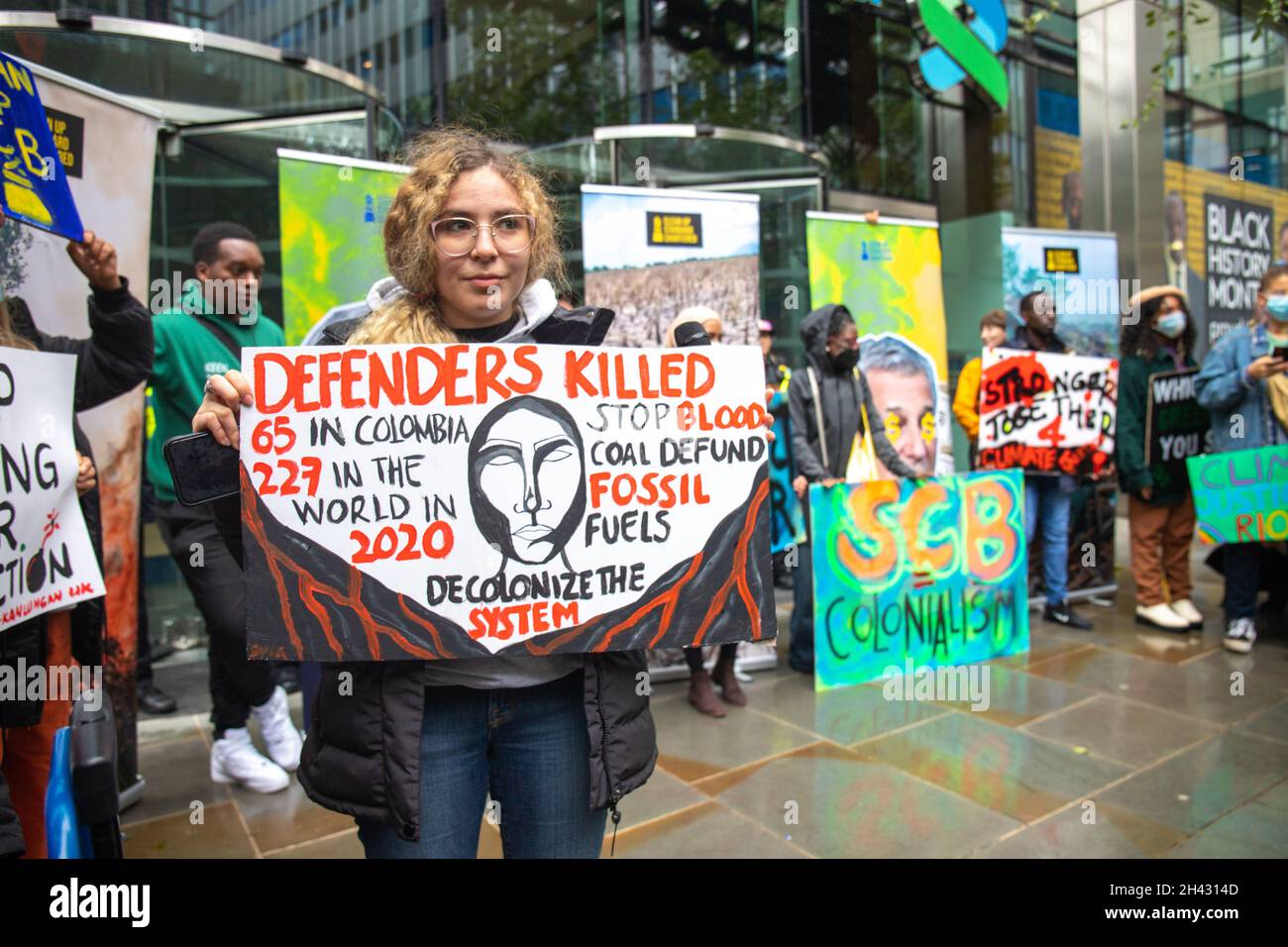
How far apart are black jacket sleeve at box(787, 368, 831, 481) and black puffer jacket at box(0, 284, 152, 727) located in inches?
125

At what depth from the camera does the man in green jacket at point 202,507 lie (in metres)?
3.47

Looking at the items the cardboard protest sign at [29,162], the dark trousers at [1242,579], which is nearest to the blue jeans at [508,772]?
the cardboard protest sign at [29,162]

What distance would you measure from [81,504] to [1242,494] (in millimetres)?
5663

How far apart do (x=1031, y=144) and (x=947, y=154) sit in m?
1.14

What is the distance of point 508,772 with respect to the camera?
5.43ft

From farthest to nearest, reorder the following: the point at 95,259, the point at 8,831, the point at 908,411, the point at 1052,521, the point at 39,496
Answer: the point at 1052,521
the point at 908,411
the point at 95,259
the point at 39,496
the point at 8,831

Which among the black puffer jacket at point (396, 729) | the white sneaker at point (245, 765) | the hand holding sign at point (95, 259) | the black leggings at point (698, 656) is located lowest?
the white sneaker at point (245, 765)

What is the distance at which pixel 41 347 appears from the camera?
8.59 ft

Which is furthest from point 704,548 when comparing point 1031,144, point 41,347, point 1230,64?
point 1230,64

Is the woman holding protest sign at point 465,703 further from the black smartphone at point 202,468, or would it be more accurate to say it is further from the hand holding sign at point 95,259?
the hand holding sign at point 95,259

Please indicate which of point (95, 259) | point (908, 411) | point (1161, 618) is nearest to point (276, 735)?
point (95, 259)

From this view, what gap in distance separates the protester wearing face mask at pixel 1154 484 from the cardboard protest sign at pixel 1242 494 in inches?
13.1

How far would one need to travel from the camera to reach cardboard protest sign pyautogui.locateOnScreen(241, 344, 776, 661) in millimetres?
1614

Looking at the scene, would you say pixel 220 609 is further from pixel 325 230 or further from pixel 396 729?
→ pixel 396 729
